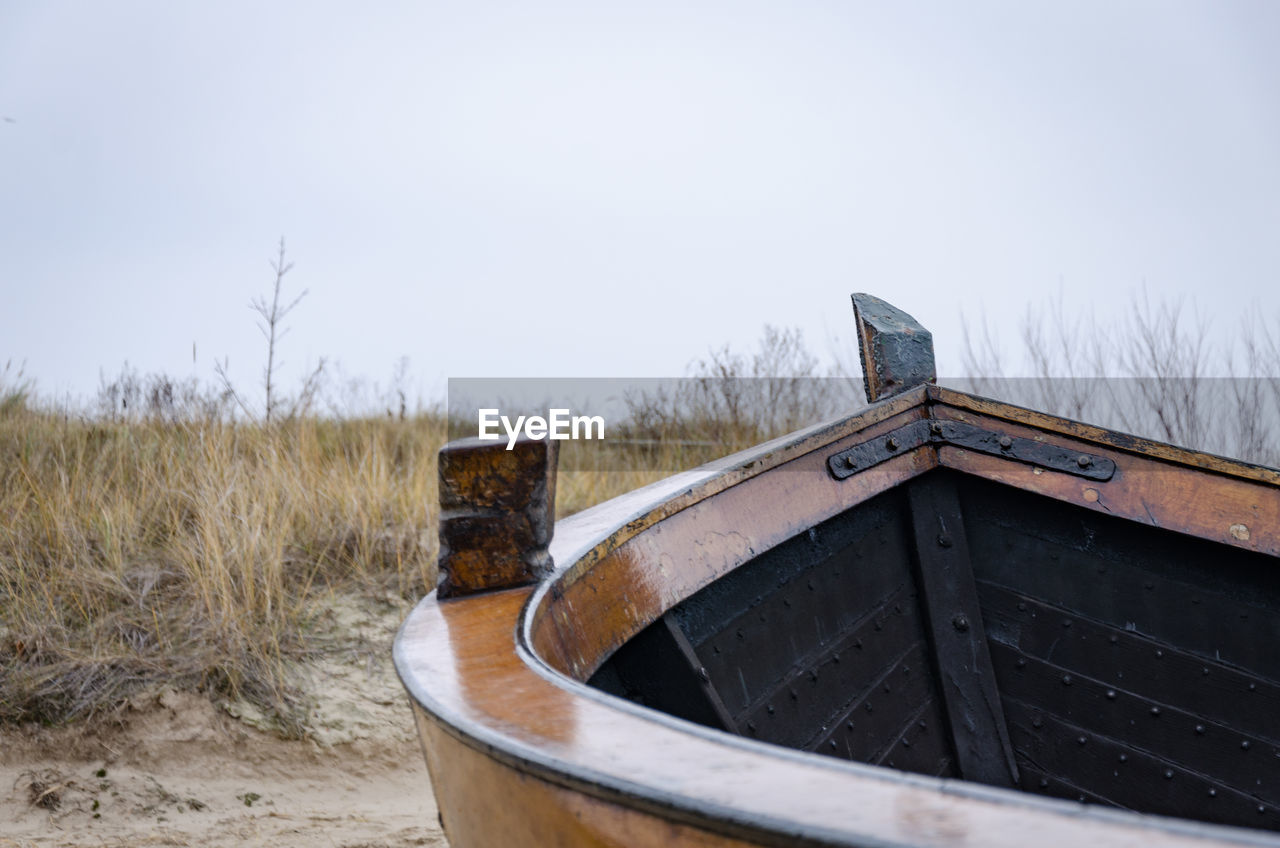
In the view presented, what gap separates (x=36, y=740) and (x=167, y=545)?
1017mm

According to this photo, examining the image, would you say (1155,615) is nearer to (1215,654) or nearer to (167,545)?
(1215,654)

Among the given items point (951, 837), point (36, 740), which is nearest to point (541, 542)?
point (951, 837)

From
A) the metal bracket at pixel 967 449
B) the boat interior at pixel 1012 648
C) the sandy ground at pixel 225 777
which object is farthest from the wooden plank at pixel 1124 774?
the sandy ground at pixel 225 777

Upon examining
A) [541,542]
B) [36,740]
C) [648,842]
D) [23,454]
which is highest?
[23,454]

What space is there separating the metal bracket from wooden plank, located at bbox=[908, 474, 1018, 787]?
0.37 ft

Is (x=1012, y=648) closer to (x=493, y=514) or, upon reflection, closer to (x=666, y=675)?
(x=666, y=675)

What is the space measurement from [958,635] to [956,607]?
6cm

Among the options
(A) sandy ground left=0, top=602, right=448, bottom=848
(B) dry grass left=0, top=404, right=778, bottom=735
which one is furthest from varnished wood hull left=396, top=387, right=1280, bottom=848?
(B) dry grass left=0, top=404, right=778, bottom=735

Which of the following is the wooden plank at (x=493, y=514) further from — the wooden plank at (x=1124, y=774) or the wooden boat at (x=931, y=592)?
the wooden plank at (x=1124, y=774)

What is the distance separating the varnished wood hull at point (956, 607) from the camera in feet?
6.36

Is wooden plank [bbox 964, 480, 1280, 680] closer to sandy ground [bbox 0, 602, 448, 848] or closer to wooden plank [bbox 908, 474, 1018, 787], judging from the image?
wooden plank [bbox 908, 474, 1018, 787]

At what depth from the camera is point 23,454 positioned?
526cm

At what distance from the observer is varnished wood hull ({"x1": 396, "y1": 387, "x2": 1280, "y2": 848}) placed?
6.36 feet

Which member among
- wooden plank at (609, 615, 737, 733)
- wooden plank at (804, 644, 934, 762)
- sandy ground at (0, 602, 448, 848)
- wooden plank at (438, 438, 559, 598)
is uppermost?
wooden plank at (438, 438, 559, 598)
